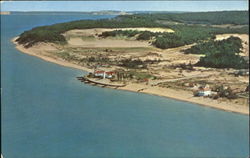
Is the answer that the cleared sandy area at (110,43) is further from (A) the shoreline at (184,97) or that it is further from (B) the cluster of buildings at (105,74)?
(B) the cluster of buildings at (105,74)

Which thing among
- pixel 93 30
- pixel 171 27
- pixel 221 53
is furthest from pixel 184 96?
pixel 93 30

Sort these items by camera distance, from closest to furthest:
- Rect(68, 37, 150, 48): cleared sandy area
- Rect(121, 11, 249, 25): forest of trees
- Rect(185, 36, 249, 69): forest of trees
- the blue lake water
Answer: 1. the blue lake water
2. Rect(185, 36, 249, 69): forest of trees
3. Rect(68, 37, 150, 48): cleared sandy area
4. Rect(121, 11, 249, 25): forest of trees

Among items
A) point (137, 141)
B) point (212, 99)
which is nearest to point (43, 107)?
point (137, 141)

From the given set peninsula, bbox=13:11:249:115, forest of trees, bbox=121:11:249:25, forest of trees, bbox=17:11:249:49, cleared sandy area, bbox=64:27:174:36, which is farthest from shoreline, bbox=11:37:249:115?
forest of trees, bbox=121:11:249:25

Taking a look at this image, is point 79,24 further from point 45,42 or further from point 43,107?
point 43,107

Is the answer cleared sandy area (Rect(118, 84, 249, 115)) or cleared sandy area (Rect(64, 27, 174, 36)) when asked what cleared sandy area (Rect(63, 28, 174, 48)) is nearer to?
cleared sandy area (Rect(64, 27, 174, 36))

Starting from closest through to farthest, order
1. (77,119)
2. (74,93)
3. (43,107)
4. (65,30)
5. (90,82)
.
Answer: (77,119) → (43,107) → (74,93) → (90,82) → (65,30)

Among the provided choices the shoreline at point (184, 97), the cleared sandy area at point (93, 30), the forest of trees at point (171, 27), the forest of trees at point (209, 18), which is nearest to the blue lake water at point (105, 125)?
the shoreline at point (184, 97)
